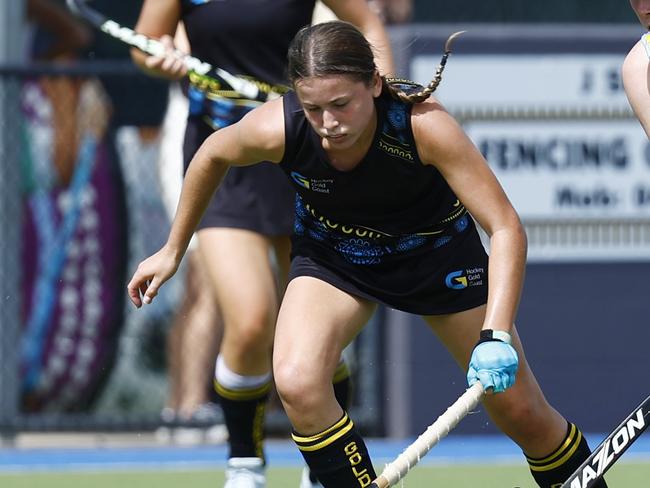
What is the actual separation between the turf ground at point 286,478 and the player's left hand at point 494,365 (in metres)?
2.26

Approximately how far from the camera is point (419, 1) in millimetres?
9023

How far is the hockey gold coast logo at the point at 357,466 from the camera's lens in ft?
15.1

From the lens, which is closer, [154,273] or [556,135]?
[154,273]

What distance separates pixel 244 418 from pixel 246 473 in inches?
7.2

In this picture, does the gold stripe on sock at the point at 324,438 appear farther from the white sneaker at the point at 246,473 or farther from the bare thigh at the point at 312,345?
Result: the white sneaker at the point at 246,473

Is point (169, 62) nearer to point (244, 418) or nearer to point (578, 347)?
point (244, 418)

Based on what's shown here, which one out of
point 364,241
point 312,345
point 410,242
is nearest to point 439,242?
point 410,242

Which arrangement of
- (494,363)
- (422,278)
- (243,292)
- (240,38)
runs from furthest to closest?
1. (240,38)
2. (243,292)
3. (422,278)
4. (494,363)

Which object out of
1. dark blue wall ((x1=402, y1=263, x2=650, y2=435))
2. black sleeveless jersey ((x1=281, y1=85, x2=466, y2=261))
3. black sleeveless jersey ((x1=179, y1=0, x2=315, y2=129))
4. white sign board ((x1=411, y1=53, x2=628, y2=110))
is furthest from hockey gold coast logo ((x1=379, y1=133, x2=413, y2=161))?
dark blue wall ((x1=402, y1=263, x2=650, y2=435))

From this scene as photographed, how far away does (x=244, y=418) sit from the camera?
5.68 metres

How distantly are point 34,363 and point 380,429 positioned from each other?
1.75 metres

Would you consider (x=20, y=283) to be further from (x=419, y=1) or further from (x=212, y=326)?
(x=419, y=1)

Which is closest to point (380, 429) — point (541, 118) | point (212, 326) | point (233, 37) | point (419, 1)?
point (212, 326)

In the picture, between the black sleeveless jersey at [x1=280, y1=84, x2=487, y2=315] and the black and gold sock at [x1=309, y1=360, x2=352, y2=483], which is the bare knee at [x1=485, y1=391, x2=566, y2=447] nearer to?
the black sleeveless jersey at [x1=280, y1=84, x2=487, y2=315]
